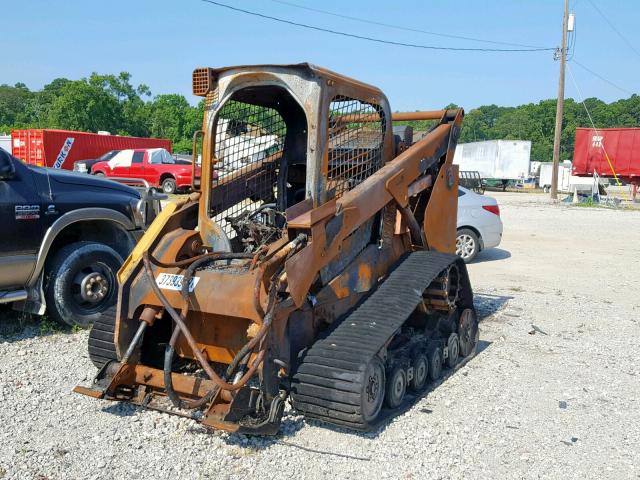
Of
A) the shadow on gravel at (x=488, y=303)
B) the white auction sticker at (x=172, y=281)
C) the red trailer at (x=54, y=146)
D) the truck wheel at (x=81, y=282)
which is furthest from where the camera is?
the red trailer at (x=54, y=146)

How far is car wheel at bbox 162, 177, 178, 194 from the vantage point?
1007 inches

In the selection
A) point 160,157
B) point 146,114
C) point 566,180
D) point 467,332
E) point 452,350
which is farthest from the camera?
point 146,114

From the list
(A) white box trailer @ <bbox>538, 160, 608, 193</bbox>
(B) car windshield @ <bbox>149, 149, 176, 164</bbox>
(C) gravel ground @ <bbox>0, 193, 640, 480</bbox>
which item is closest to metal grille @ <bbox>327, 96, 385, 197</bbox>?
(C) gravel ground @ <bbox>0, 193, 640, 480</bbox>

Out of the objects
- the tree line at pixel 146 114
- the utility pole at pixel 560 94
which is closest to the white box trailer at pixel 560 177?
the utility pole at pixel 560 94

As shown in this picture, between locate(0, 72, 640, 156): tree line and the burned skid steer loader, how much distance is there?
5693 centimetres

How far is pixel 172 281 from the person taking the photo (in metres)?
4.45

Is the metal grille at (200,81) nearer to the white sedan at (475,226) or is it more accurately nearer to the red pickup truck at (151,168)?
the white sedan at (475,226)

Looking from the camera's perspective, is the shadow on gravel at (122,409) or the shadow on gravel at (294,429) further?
the shadow on gravel at (122,409)

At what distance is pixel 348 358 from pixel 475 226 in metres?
7.87

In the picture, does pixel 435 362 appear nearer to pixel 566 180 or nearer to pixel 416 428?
pixel 416 428

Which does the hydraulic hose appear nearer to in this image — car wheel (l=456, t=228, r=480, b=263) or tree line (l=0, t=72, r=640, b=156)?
car wheel (l=456, t=228, r=480, b=263)

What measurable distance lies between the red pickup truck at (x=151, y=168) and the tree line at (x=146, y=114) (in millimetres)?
34128

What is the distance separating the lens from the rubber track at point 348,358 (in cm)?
406

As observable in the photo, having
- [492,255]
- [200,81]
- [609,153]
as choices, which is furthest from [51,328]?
[609,153]
